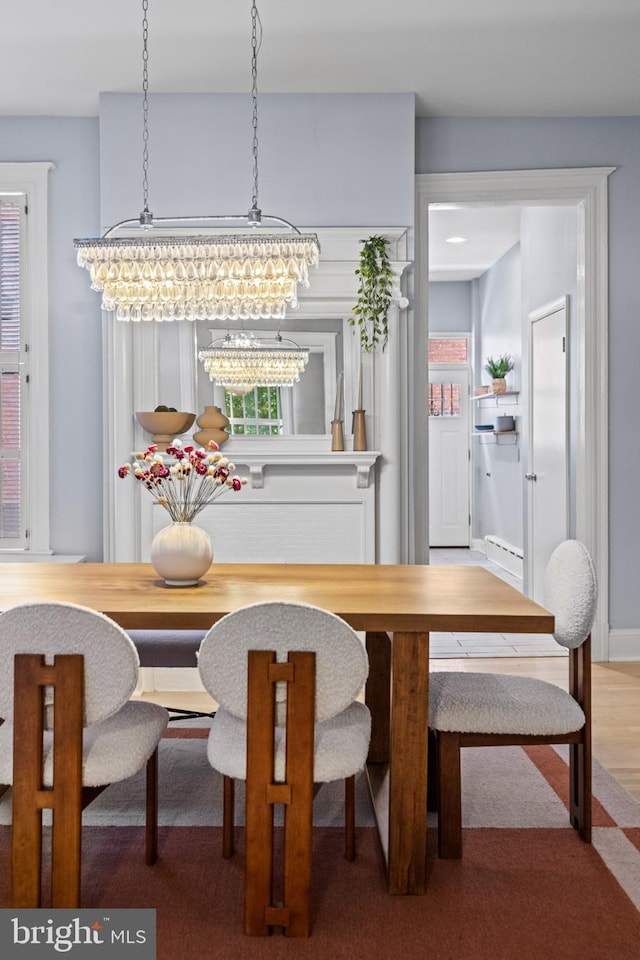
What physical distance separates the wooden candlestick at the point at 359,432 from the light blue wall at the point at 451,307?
5426 millimetres

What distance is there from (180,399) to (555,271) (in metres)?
2.62

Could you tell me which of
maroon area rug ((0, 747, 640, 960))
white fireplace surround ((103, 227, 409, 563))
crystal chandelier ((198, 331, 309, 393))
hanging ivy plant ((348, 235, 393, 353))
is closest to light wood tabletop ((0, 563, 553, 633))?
maroon area rug ((0, 747, 640, 960))

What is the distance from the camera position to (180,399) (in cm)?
421

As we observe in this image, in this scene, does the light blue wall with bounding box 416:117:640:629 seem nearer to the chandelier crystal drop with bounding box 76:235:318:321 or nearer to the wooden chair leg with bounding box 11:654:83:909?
the chandelier crystal drop with bounding box 76:235:318:321

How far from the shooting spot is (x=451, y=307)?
30.7 feet

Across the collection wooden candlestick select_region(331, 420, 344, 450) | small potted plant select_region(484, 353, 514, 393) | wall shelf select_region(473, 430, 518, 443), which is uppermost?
small potted plant select_region(484, 353, 514, 393)

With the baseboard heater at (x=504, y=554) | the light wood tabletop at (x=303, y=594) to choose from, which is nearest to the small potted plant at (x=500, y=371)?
the baseboard heater at (x=504, y=554)

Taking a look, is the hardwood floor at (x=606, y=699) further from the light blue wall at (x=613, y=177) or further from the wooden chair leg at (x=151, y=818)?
the wooden chair leg at (x=151, y=818)

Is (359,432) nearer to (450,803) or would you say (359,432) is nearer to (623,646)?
(623,646)

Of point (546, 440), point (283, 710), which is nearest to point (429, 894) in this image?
point (283, 710)

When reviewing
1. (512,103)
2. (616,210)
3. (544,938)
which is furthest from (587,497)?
(544,938)

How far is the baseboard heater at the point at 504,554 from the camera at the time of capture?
7.39 m

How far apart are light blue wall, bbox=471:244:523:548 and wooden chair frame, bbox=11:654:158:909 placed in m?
5.96

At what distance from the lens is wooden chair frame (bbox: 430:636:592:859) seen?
2.32 meters
